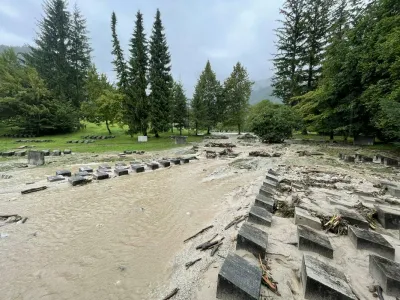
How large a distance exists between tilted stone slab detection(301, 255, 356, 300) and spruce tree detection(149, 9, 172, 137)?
1971 cm

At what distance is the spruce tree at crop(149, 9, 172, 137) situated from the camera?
67.1 ft

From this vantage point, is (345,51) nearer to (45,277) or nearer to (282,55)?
(282,55)

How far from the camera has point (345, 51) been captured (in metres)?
13.5

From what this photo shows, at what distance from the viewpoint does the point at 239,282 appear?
1.65 meters

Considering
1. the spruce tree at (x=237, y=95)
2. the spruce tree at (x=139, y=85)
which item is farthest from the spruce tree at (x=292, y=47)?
the spruce tree at (x=139, y=85)

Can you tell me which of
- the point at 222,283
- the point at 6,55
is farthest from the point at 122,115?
the point at 6,55

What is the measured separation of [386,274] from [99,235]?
367 centimetres

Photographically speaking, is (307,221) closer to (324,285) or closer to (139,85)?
(324,285)

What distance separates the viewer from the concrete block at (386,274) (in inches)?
65.9

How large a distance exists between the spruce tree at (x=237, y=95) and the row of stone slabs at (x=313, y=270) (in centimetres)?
2722

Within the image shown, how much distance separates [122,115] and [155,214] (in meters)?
18.6

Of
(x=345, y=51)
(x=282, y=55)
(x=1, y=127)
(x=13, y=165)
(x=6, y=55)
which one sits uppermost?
(x=6, y=55)

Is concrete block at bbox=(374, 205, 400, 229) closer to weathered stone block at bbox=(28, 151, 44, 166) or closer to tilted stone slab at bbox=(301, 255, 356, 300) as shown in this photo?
tilted stone slab at bbox=(301, 255, 356, 300)

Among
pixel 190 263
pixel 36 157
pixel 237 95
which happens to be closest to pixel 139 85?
pixel 36 157
